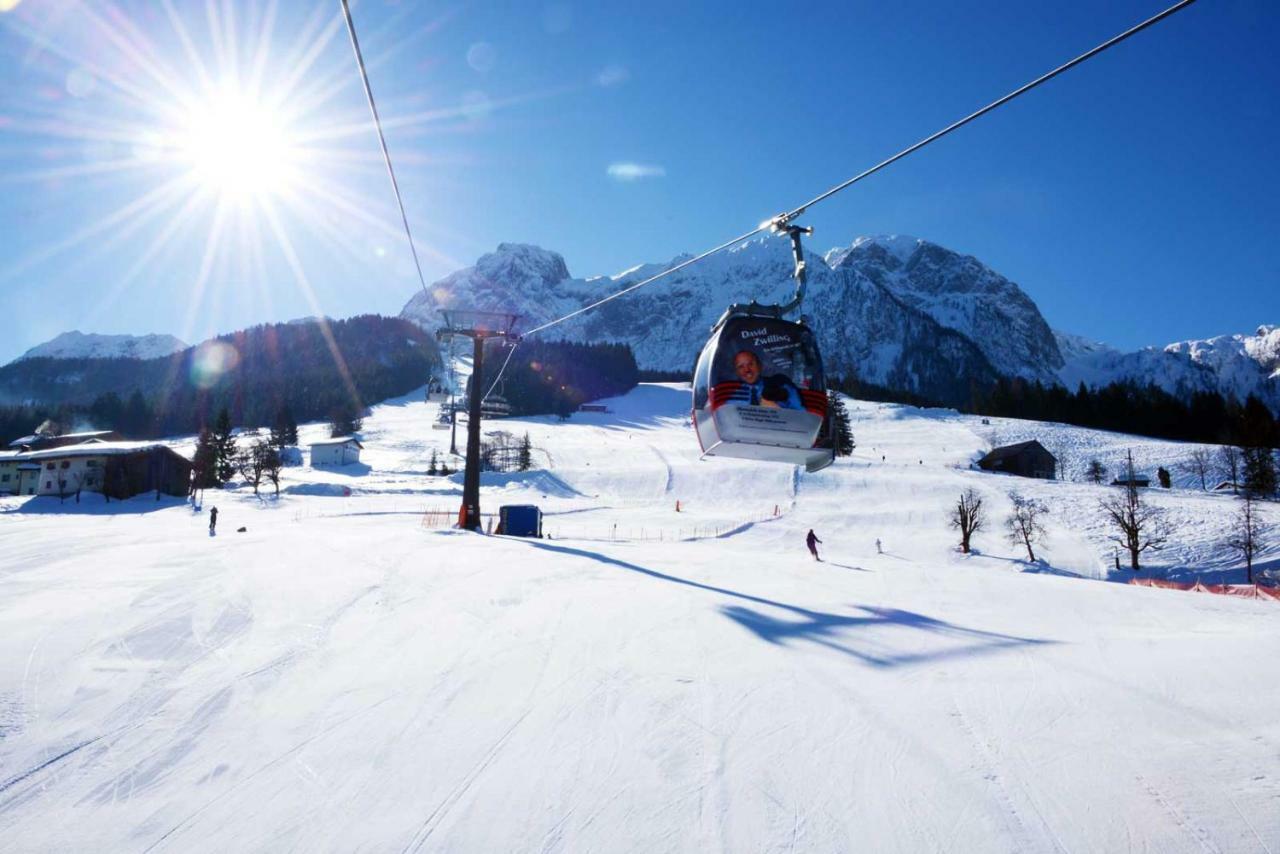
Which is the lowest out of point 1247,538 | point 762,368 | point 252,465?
point 1247,538

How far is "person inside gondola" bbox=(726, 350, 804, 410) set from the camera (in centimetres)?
874

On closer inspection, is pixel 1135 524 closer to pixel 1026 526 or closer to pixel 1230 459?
pixel 1026 526

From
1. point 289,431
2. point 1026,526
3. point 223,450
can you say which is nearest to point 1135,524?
point 1026,526

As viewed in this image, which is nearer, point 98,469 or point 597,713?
point 597,713

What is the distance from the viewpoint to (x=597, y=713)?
550 centimetres

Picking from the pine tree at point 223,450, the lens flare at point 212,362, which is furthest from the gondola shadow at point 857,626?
the lens flare at point 212,362

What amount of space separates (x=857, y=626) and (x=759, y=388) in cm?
354

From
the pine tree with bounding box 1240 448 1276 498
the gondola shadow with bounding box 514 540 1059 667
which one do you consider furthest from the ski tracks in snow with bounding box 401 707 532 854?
the pine tree with bounding box 1240 448 1276 498

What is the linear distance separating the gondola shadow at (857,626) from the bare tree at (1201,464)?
70.1 m

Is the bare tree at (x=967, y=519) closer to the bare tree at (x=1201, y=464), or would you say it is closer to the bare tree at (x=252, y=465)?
the bare tree at (x=1201, y=464)

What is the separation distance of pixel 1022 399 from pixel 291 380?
12583cm

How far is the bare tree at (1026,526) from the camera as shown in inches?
1476

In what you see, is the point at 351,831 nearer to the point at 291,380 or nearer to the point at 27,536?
the point at 27,536

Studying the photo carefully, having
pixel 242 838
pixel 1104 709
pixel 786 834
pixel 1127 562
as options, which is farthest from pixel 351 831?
pixel 1127 562
